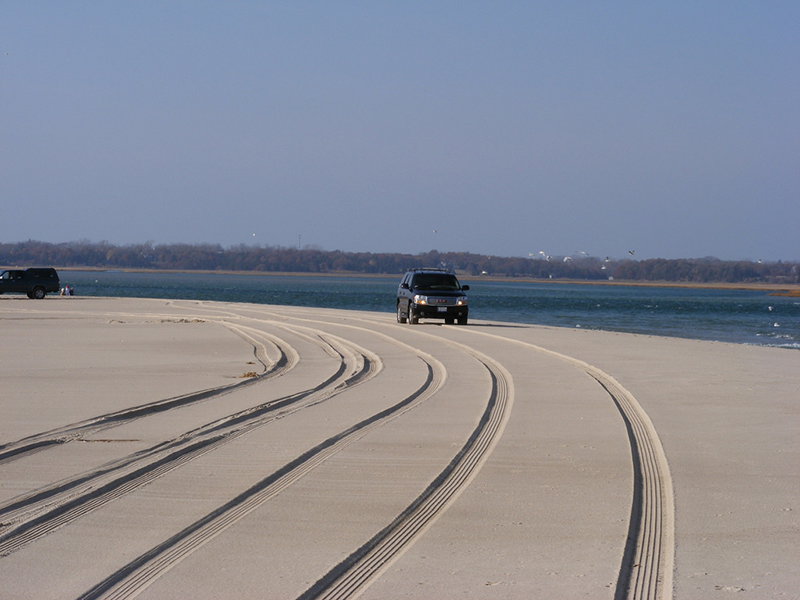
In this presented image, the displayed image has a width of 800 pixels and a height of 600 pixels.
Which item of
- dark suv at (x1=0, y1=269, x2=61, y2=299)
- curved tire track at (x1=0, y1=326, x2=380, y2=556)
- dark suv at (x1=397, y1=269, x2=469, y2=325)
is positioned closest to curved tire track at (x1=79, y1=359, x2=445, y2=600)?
curved tire track at (x1=0, y1=326, x2=380, y2=556)

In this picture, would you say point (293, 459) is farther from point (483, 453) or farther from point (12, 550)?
point (12, 550)

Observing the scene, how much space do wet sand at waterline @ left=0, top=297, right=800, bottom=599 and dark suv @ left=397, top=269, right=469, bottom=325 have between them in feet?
54.9

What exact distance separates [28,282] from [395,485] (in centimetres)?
5408

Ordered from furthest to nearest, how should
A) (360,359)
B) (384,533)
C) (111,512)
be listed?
(360,359) < (111,512) < (384,533)

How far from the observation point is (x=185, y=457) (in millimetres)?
8281

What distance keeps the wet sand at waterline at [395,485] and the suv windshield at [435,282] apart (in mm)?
17385

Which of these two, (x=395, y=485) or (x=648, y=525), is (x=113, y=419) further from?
(x=648, y=525)

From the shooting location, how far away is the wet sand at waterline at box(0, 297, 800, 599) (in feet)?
16.8

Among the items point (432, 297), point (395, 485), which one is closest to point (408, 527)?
point (395, 485)

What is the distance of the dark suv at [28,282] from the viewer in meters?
56.3

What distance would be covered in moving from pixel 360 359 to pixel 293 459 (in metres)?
11.1

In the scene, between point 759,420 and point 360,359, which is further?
point 360,359

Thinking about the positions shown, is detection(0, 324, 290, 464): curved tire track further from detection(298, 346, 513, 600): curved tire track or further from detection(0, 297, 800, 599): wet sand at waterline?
detection(298, 346, 513, 600): curved tire track

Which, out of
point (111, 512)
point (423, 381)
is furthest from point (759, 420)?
point (111, 512)
